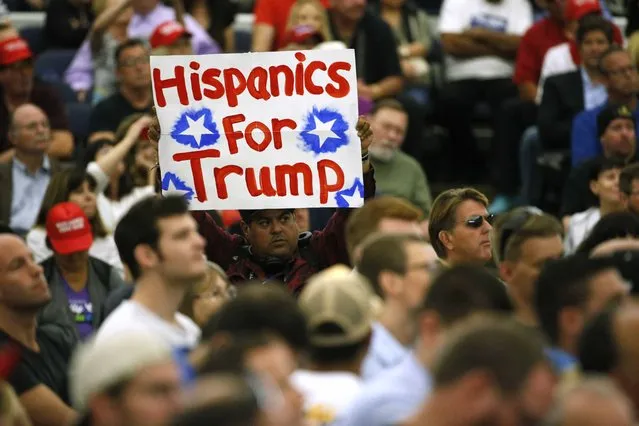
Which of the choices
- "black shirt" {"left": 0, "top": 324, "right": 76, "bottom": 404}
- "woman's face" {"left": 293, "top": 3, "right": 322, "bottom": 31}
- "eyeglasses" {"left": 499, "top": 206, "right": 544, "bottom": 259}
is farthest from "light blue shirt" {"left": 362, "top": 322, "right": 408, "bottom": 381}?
"woman's face" {"left": 293, "top": 3, "right": 322, "bottom": 31}

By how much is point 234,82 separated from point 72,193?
92.3 inches

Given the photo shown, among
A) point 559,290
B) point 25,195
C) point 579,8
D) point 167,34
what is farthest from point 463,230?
point 579,8

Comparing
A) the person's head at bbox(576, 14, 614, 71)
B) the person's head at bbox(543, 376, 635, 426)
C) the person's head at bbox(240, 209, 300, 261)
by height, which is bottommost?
the person's head at bbox(576, 14, 614, 71)

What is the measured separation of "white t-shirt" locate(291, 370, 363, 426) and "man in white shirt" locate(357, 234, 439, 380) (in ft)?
1.21

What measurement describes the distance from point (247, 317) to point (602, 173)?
566 centimetres

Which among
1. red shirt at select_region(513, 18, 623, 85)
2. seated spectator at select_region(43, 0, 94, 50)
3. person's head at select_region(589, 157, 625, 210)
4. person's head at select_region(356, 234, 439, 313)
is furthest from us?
seated spectator at select_region(43, 0, 94, 50)

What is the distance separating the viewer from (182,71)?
842cm

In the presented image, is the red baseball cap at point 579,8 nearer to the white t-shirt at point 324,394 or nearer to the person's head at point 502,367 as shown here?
the white t-shirt at point 324,394

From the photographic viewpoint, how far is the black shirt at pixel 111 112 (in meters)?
12.5

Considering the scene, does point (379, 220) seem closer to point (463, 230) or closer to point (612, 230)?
point (463, 230)

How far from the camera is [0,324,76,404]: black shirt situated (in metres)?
7.35

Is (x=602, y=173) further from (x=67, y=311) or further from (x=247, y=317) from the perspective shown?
(x=247, y=317)

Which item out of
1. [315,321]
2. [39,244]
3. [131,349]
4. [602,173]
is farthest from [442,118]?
[131,349]

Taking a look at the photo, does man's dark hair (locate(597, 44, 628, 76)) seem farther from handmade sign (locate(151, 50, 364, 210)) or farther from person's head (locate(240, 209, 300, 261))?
person's head (locate(240, 209, 300, 261))
